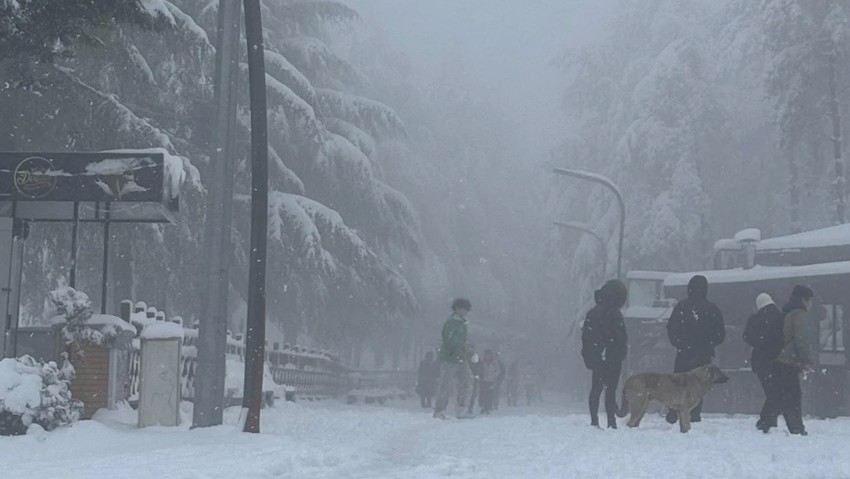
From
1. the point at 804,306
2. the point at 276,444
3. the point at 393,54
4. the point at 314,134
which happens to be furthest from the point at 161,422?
the point at 393,54

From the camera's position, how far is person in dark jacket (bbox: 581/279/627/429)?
50.5ft

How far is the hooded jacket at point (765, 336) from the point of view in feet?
48.0

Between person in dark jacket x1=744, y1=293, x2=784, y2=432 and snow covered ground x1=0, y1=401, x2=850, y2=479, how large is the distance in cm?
30

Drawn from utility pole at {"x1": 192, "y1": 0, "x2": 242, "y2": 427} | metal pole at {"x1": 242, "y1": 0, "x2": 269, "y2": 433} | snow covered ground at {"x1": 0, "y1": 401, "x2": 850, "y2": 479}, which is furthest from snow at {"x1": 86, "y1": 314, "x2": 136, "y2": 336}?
metal pole at {"x1": 242, "y1": 0, "x2": 269, "y2": 433}

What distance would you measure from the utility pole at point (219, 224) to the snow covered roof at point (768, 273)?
12.6 metres

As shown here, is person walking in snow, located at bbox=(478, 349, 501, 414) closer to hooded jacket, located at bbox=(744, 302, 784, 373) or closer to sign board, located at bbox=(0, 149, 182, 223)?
hooded jacket, located at bbox=(744, 302, 784, 373)

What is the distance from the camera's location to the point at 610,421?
15.1 m

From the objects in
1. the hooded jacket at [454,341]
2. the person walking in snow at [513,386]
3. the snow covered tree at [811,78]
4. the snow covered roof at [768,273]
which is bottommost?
the person walking in snow at [513,386]

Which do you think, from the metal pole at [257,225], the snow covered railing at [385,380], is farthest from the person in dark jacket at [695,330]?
the snow covered railing at [385,380]

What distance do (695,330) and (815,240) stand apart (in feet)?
40.1

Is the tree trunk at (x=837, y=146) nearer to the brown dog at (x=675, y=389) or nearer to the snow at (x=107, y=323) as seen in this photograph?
the brown dog at (x=675, y=389)

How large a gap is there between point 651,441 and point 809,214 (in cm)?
3182

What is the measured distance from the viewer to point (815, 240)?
87.4ft

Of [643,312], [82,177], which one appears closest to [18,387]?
[82,177]
